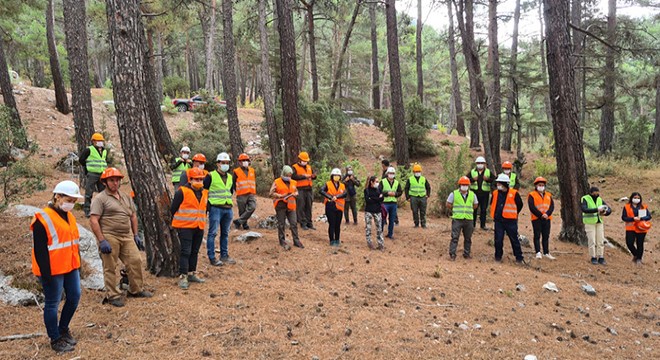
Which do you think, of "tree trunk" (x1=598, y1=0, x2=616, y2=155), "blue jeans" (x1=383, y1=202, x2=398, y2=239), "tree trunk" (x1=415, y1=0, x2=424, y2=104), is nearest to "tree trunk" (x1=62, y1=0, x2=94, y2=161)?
"blue jeans" (x1=383, y1=202, x2=398, y2=239)

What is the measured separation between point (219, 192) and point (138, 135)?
1.84 metres

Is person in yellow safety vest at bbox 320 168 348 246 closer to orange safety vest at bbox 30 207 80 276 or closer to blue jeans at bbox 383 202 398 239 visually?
blue jeans at bbox 383 202 398 239

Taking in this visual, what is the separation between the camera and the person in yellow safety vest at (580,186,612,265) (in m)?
9.19

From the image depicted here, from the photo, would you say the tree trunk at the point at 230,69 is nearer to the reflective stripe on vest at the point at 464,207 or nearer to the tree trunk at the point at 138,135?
the tree trunk at the point at 138,135

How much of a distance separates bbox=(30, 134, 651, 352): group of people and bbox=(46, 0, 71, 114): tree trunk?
13369 millimetres

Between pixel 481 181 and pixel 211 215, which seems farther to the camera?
pixel 481 181

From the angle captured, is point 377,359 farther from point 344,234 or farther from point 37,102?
point 37,102

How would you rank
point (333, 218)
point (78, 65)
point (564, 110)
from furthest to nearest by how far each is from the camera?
point (78, 65) < point (564, 110) < point (333, 218)

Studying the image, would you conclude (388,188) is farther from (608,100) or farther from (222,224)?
(608,100)

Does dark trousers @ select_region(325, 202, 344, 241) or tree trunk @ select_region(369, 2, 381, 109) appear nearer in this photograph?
dark trousers @ select_region(325, 202, 344, 241)

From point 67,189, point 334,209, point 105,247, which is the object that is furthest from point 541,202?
point 67,189

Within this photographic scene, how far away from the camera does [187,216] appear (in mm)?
6062

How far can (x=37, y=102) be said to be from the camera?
66.6 feet

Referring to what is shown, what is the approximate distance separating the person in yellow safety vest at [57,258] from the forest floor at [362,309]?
219 mm
